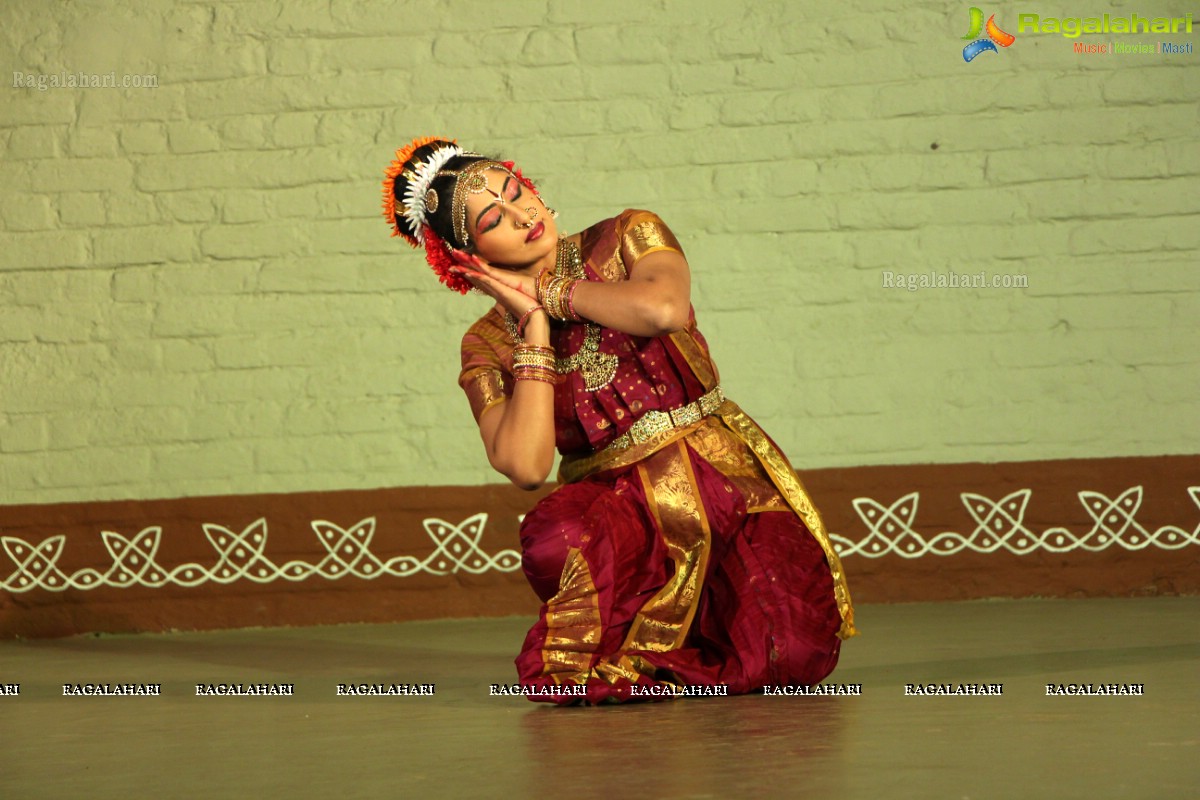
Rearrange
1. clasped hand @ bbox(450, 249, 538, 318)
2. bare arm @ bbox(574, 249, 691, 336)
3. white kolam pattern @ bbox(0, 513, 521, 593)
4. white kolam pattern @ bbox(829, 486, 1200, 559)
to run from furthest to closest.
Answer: white kolam pattern @ bbox(0, 513, 521, 593)
white kolam pattern @ bbox(829, 486, 1200, 559)
clasped hand @ bbox(450, 249, 538, 318)
bare arm @ bbox(574, 249, 691, 336)

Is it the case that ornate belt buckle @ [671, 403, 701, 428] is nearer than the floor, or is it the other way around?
the floor

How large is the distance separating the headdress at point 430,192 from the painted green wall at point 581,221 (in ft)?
5.76

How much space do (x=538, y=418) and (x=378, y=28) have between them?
2.49 m

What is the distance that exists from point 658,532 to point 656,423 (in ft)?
0.74

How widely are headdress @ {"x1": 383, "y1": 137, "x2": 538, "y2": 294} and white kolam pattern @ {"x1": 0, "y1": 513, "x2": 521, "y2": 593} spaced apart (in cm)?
190

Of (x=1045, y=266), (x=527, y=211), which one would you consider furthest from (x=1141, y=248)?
(x=527, y=211)

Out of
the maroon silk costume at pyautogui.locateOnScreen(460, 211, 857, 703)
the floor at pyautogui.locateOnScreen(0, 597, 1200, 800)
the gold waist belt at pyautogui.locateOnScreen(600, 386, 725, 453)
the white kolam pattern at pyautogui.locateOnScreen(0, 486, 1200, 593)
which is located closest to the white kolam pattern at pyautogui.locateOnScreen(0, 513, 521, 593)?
the white kolam pattern at pyautogui.locateOnScreen(0, 486, 1200, 593)

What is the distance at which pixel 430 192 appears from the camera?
3166 mm

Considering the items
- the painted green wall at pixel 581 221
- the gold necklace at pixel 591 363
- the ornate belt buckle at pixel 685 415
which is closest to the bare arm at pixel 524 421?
the gold necklace at pixel 591 363

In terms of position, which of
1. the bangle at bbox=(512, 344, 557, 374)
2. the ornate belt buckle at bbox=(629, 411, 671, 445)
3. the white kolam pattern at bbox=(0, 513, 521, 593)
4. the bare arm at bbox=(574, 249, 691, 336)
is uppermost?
the bare arm at bbox=(574, 249, 691, 336)

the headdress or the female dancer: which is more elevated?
the headdress

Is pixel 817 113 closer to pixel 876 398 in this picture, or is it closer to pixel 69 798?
pixel 876 398

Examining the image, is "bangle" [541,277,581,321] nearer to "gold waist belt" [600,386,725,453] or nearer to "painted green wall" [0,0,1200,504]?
"gold waist belt" [600,386,725,453]

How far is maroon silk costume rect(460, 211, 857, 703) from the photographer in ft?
9.70
